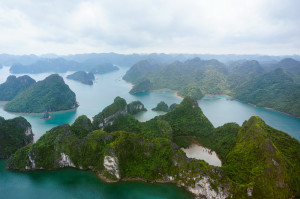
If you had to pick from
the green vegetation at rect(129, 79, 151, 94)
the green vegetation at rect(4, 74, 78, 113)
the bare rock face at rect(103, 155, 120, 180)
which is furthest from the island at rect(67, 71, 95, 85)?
the bare rock face at rect(103, 155, 120, 180)

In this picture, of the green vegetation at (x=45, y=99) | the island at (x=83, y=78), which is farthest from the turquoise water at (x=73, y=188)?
the island at (x=83, y=78)

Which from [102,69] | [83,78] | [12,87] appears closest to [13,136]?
[12,87]

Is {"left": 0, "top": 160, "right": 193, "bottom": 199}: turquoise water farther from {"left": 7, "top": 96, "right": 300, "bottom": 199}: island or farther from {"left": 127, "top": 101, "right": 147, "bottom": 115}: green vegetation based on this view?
{"left": 127, "top": 101, "right": 147, "bottom": 115}: green vegetation

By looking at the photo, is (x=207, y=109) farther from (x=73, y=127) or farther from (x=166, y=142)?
(x=73, y=127)

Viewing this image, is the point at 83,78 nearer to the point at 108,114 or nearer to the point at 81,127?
the point at 108,114

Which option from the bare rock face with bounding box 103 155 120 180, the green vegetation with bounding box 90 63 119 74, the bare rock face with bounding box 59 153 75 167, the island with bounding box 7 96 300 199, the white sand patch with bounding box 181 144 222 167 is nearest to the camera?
the island with bounding box 7 96 300 199

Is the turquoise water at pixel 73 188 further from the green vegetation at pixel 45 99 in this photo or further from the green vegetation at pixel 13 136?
the green vegetation at pixel 45 99

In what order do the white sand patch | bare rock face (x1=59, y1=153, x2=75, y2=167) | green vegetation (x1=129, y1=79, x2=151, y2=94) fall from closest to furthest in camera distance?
bare rock face (x1=59, y1=153, x2=75, y2=167) < the white sand patch < green vegetation (x1=129, y1=79, x2=151, y2=94)
